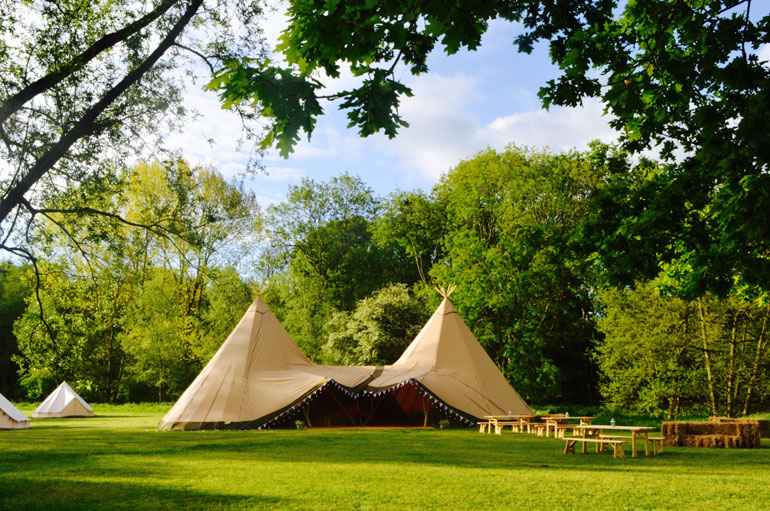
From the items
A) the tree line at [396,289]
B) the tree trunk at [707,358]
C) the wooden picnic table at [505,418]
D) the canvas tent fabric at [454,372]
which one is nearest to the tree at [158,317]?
the tree line at [396,289]

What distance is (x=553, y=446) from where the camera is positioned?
52.1 feet

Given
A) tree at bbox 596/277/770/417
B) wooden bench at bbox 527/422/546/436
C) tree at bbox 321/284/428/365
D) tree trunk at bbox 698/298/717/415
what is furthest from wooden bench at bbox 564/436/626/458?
tree at bbox 321/284/428/365

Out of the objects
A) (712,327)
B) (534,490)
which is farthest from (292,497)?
(712,327)

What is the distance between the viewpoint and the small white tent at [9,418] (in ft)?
74.9

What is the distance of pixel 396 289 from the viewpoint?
1457 inches

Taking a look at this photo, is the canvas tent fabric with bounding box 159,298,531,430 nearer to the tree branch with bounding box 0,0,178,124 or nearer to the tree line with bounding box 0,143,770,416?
the tree line with bounding box 0,143,770,416

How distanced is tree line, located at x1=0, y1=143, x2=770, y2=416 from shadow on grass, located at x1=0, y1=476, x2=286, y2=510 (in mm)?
4123

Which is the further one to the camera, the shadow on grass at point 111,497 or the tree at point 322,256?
the tree at point 322,256

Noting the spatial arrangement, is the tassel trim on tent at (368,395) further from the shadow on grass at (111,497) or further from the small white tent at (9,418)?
the shadow on grass at (111,497)

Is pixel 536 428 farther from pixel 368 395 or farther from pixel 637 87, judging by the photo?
pixel 637 87

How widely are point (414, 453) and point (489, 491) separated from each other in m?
5.10

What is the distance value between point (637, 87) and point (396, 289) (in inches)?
1174

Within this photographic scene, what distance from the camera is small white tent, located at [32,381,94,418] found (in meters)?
31.8

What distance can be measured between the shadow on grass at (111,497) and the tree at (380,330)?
2587 centimetres
